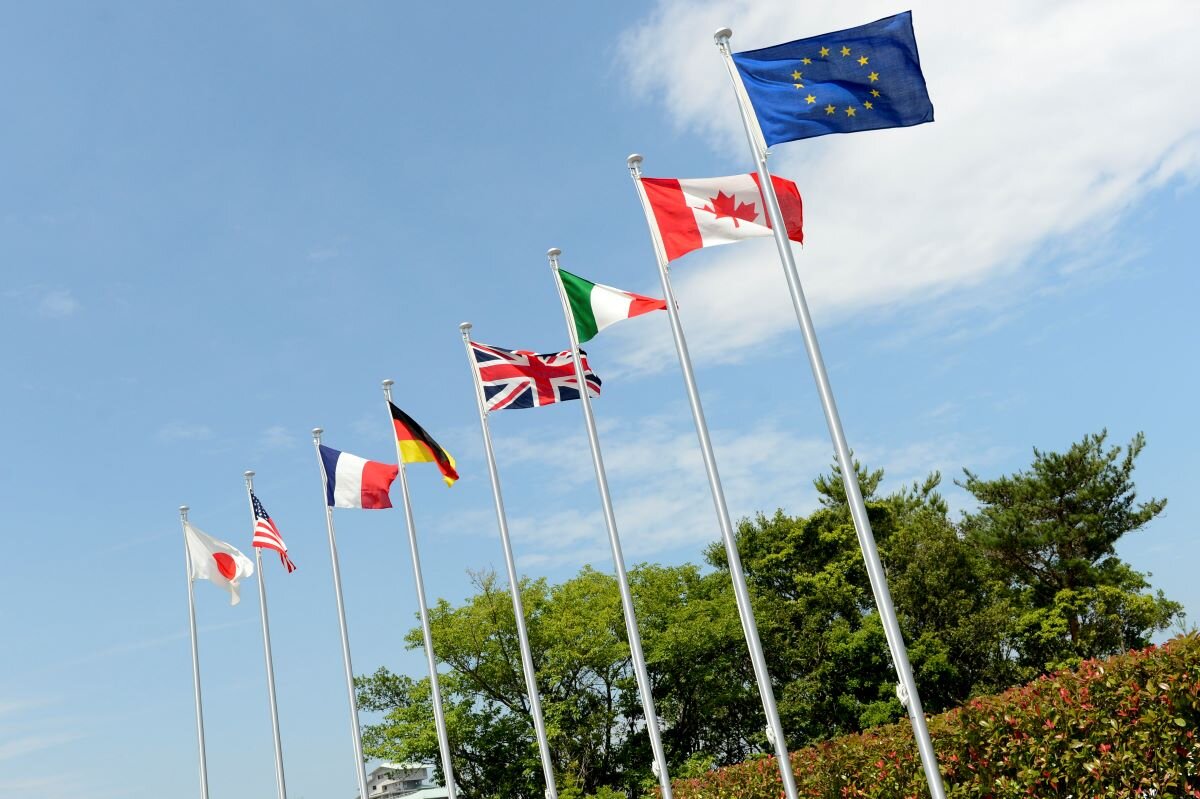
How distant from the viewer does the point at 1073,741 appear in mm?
11328

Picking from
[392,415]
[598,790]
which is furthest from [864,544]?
[598,790]

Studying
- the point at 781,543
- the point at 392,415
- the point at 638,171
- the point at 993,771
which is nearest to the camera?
the point at 993,771

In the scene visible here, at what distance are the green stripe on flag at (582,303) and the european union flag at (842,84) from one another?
14.1 feet

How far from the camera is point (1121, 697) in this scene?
1108 cm

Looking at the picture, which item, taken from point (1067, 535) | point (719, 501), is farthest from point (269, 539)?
point (1067, 535)

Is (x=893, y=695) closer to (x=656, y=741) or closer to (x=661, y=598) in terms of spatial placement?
(x=661, y=598)

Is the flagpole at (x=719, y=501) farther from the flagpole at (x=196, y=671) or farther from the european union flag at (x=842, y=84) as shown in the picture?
the flagpole at (x=196, y=671)

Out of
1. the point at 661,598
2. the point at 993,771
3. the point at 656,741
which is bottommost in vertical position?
the point at 993,771

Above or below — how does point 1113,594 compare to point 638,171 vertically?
below

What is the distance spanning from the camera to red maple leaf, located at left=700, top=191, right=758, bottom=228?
40.6ft

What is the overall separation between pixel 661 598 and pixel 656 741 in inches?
1048

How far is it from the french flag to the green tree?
3178cm

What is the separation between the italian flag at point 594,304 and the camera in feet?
48.4

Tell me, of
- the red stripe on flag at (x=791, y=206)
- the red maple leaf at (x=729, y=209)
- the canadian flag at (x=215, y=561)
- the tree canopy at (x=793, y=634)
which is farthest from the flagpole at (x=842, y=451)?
the tree canopy at (x=793, y=634)
